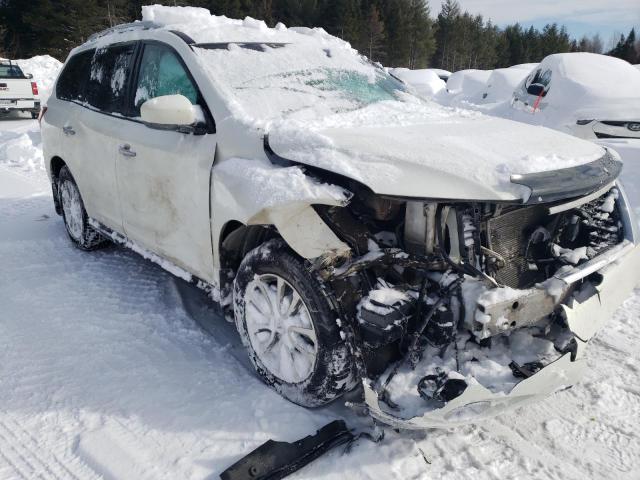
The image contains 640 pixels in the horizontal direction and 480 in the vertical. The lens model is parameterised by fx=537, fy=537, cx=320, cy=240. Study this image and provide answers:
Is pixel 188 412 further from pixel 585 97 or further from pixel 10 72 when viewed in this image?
pixel 10 72

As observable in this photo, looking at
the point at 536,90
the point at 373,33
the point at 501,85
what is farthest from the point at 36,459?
the point at 373,33

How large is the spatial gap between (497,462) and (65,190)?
4.39 meters

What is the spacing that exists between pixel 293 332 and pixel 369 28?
1844 inches

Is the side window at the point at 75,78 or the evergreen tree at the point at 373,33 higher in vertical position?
the side window at the point at 75,78

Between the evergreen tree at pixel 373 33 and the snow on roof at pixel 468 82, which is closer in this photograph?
the snow on roof at pixel 468 82

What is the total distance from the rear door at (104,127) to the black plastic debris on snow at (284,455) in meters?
2.26

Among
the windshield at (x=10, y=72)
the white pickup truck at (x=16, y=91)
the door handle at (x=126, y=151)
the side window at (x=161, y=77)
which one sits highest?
the side window at (x=161, y=77)

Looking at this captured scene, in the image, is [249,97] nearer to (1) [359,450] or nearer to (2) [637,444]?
(1) [359,450]

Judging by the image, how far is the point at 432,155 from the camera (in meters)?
2.38

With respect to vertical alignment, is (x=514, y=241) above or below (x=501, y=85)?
above

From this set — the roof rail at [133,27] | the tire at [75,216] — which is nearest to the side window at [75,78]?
the roof rail at [133,27]

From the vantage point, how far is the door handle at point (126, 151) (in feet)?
11.6

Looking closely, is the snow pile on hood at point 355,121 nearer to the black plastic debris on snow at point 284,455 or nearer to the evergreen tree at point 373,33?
the black plastic debris on snow at point 284,455

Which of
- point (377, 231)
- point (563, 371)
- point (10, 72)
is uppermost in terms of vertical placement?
point (377, 231)
